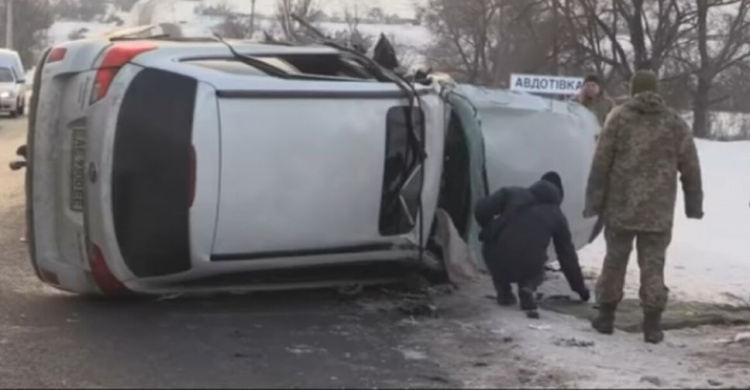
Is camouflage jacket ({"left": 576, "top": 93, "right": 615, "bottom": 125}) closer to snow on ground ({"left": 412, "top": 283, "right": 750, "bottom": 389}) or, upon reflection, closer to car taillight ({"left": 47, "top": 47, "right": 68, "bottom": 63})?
snow on ground ({"left": 412, "top": 283, "right": 750, "bottom": 389})

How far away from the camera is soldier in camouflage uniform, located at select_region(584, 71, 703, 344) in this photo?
727 centimetres

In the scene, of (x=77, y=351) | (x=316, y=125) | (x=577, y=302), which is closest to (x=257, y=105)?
(x=316, y=125)

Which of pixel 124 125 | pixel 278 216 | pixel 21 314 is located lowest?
pixel 21 314

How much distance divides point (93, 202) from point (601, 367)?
10.1ft

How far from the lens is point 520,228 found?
8.25 metres

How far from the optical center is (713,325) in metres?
8.30

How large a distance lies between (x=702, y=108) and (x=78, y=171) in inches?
1535

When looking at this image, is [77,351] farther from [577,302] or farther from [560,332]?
[577,302]

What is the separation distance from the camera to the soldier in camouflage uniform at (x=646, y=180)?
23.9 ft

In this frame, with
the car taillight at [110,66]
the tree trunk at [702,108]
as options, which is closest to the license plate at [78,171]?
the car taillight at [110,66]

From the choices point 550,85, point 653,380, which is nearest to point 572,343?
point 653,380

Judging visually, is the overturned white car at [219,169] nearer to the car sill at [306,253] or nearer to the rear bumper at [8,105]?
the car sill at [306,253]

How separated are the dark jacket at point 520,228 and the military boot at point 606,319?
28.3 inches

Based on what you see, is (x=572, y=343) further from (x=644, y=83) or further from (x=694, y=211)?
(x=644, y=83)
